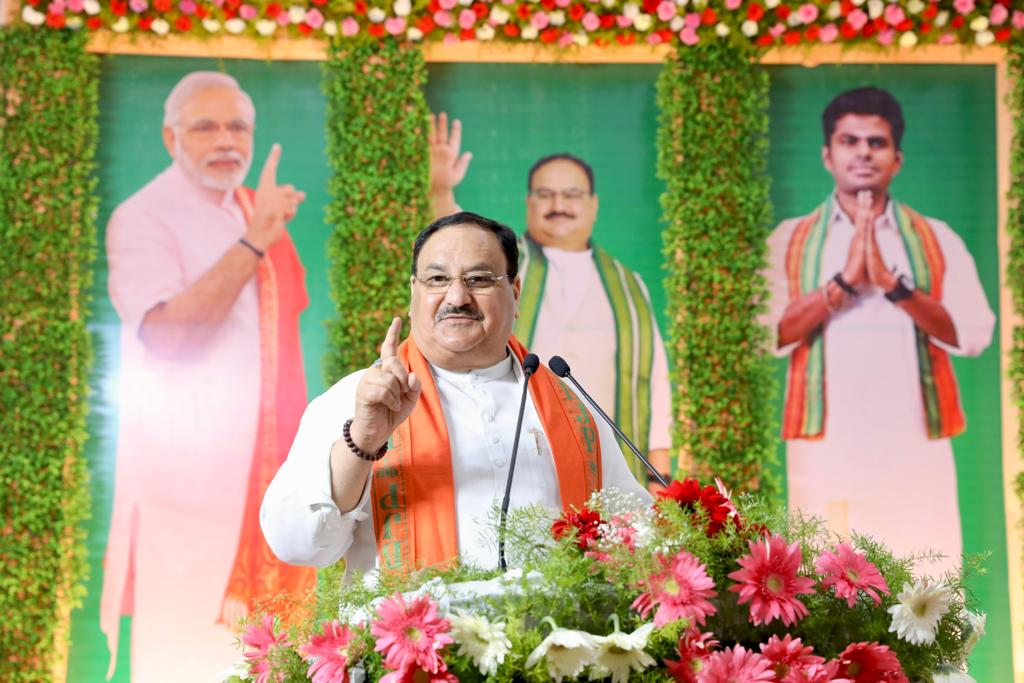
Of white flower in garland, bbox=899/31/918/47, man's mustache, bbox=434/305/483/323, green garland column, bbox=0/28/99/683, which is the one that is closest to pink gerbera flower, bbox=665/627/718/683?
man's mustache, bbox=434/305/483/323

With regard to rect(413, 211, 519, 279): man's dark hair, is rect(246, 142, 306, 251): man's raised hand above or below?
above

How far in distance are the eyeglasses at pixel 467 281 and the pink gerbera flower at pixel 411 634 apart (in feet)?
3.61

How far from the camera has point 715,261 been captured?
5.53 metres

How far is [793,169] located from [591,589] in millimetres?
4642

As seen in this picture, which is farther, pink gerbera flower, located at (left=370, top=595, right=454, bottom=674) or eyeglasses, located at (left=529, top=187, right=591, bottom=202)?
eyeglasses, located at (left=529, top=187, right=591, bottom=202)

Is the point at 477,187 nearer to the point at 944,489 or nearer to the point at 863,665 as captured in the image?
the point at 944,489

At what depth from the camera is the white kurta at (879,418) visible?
18.6 ft

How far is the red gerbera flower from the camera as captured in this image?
166cm

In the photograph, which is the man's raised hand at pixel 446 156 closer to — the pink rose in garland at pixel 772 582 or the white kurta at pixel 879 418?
the white kurta at pixel 879 418

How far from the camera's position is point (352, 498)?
220 centimetres

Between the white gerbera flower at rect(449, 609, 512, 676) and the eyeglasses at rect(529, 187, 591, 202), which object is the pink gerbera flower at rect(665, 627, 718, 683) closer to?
the white gerbera flower at rect(449, 609, 512, 676)

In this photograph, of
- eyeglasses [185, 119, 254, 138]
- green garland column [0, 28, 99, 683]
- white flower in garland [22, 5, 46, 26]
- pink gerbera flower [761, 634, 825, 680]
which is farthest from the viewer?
eyeglasses [185, 119, 254, 138]

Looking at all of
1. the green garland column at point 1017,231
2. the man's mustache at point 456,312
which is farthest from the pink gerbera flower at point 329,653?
the green garland column at point 1017,231

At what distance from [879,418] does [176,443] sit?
12.5ft
